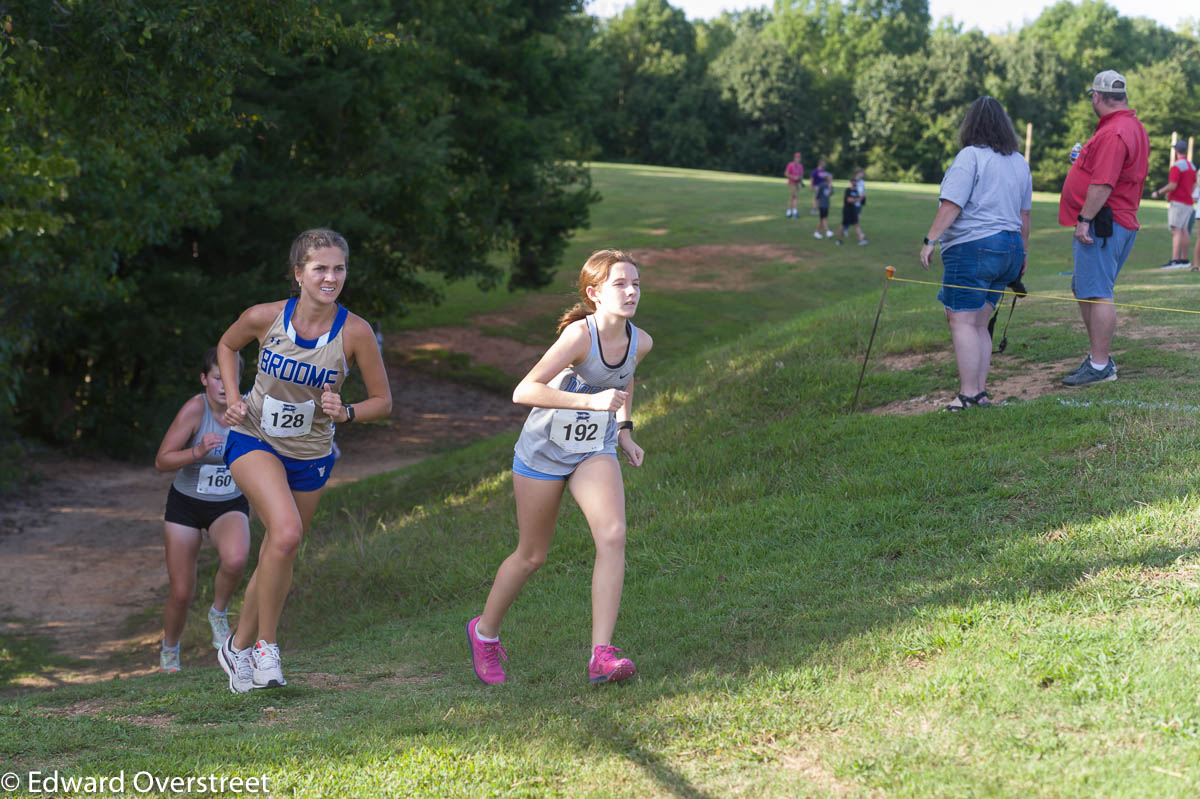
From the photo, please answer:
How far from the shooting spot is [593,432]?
197 inches

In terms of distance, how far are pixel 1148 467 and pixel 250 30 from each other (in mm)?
7640

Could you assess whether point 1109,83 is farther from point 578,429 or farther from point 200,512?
point 200,512

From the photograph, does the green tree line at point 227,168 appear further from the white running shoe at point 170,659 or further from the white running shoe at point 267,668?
the white running shoe at point 267,668

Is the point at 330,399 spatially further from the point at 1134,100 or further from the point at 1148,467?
the point at 1134,100

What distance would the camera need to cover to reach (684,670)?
4.99 metres

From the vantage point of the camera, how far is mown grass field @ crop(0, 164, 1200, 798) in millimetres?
3881

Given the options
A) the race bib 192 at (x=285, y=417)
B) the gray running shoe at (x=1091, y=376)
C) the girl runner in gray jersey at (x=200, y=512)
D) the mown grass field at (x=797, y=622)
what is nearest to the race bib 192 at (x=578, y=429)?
the mown grass field at (x=797, y=622)

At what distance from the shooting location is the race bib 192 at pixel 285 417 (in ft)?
17.6

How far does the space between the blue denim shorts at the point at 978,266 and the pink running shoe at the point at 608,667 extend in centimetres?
429

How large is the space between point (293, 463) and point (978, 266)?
16.5ft

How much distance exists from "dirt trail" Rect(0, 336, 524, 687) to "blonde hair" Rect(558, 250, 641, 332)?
5239 mm

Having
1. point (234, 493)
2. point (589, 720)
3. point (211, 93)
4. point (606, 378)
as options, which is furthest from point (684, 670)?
point (211, 93)

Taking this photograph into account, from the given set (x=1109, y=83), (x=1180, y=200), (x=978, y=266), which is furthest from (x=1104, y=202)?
(x=1180, y=200)

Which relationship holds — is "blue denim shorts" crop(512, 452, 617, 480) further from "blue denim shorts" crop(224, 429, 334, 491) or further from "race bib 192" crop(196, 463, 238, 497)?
"race bib 192" crop(196, 463, 238, 497)
